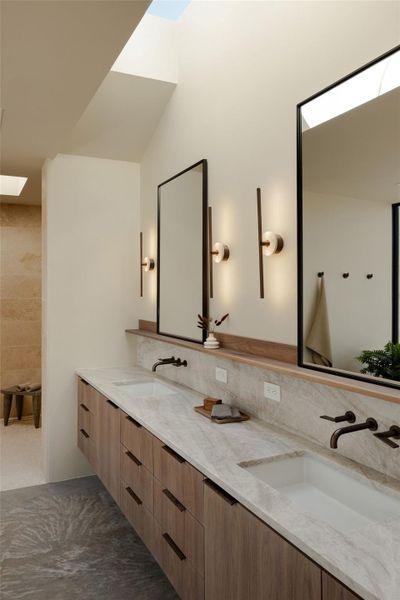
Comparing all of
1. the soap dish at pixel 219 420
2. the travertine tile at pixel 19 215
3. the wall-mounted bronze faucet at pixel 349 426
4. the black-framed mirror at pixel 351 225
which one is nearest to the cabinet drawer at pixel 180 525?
the soap dish at pixel 219 420

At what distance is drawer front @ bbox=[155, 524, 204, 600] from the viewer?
180cm

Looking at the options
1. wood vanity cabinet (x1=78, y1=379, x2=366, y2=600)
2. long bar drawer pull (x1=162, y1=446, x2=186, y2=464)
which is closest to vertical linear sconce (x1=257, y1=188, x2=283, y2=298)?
long bar drawer pull (x1=162, y1=446, x2=186, y2=464)

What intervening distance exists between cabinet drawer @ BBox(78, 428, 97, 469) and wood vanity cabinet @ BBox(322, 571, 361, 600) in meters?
2.43

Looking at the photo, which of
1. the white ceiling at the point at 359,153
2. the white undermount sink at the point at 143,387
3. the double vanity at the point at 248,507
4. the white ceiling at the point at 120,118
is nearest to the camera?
the double vanity at the point at 248,507

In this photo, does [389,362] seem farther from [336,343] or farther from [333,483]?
[333,483]

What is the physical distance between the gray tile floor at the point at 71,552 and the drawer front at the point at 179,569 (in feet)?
1.58

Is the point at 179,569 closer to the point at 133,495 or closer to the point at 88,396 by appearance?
the point at 133,495

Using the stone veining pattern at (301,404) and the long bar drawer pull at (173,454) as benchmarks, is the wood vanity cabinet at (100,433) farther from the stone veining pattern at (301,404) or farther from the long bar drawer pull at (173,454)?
the long bar drawer pull at (173,454)

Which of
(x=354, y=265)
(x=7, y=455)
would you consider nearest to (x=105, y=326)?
(x=7, y=455)

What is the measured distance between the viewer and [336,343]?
77.8 inches

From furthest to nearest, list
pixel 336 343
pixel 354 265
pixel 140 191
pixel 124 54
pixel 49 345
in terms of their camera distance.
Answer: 1. pixel 140 191
2. pixel 49 345
3. pixel 124 54
4. pixel 336 343
5. pixel 354 265

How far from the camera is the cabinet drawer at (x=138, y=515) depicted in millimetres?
2256

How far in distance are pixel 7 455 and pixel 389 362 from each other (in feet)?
12.4

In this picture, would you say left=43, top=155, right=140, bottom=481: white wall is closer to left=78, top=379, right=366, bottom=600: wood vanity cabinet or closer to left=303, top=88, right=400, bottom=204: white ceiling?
left=78, top=379, right=366, bottom=600: wood vanity cabinet
